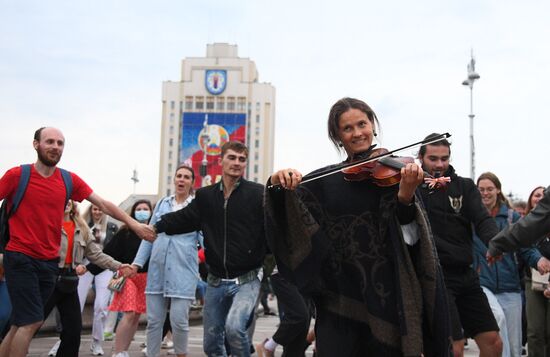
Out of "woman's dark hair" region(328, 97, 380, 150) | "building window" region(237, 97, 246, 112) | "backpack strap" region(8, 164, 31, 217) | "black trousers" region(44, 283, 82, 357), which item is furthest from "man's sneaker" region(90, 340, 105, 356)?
"building window" region(237, 97, 246, 112)

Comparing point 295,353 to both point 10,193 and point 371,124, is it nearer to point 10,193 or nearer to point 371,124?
point 10,193

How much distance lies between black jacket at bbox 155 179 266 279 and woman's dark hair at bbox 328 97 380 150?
2.37 metres

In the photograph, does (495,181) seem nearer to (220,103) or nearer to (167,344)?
(167,344)

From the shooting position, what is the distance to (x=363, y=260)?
336cm

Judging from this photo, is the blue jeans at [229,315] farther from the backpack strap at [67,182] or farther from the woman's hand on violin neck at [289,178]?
the woman's hand on violin neck at [289,178]

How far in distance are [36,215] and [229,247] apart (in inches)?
64.3

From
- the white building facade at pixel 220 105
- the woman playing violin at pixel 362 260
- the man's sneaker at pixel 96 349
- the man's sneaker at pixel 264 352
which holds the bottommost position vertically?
the man's sneaker at pixel 96 349

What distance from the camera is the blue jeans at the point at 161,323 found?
6.96m

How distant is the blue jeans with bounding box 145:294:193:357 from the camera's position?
6965mm

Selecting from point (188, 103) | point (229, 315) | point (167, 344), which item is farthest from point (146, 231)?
point (188, 103)

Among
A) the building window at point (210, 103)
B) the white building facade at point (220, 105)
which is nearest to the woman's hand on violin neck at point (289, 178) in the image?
the white building facade at point (220, 105)

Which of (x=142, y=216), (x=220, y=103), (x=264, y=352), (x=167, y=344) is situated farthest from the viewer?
(x=220, y=103)

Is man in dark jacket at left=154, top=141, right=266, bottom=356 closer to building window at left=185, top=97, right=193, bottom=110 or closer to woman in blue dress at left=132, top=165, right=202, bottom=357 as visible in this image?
woman in blue dress at left=132, top=165, right=202, bottom=357

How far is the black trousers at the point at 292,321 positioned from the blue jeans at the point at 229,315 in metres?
1.17
